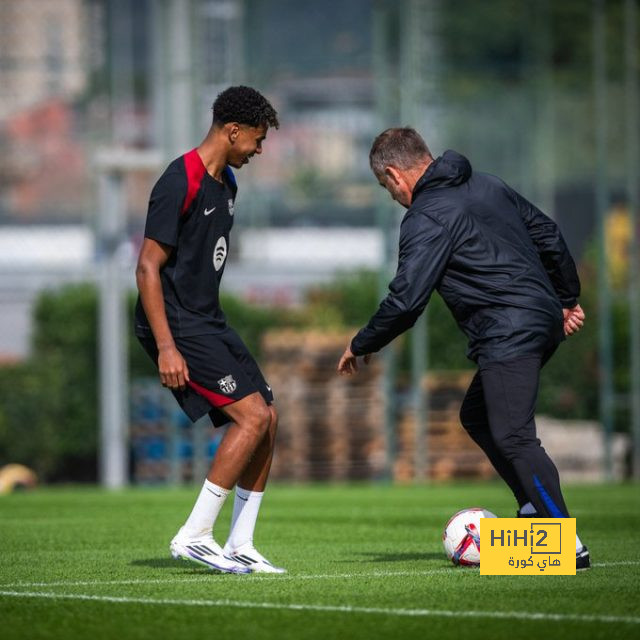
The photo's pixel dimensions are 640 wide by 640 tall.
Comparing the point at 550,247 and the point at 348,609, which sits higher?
the point at 550,247

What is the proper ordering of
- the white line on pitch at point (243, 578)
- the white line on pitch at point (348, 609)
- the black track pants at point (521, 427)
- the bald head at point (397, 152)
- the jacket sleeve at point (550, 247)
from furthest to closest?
the jacket sleeve at point (550, 247)
the bald head at point (397, 152)
the black track pants at point (521, 427)
the white line on pitch at point (243, 578)
the white line on pitch at point (348, 609)

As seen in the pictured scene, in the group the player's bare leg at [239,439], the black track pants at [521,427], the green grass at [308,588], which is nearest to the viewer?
the green grass at [308,588]

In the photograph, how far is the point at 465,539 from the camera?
7371mm

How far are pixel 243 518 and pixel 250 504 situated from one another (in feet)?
0.24

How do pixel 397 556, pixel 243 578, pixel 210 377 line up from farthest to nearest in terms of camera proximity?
1. pixel 397 556
2. pixel 210 377
3. pixel 243 578

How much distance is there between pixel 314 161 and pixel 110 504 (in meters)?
12.5

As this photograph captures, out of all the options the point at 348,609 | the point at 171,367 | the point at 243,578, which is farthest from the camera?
the point at 171,367

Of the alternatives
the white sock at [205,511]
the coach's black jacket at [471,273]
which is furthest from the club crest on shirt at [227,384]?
the coach's black jacket at [471,273]

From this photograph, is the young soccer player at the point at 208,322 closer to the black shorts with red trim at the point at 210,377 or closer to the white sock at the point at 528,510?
the black shorts with red trim at the point at 210,377

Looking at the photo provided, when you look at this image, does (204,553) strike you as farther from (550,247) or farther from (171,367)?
(550,247)

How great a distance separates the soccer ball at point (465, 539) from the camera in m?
7.35

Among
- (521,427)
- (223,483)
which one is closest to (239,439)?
(223,483)

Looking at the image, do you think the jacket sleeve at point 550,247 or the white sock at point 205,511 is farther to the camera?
the jacket sleeve at point 550,247

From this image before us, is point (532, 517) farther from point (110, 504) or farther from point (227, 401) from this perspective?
point (110, 504)
